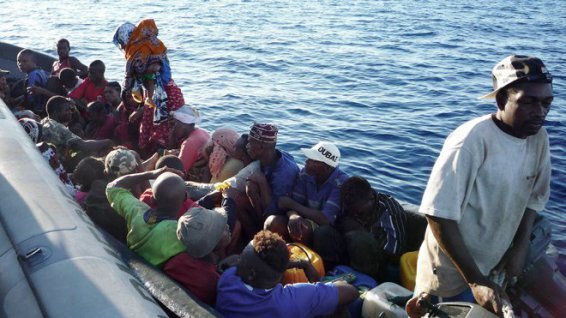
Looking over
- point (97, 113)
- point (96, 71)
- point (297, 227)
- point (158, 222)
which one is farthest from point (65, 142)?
point (297, 227)

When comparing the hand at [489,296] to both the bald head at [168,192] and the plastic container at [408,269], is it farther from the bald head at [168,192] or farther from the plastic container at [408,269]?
the bald head at [168,192]

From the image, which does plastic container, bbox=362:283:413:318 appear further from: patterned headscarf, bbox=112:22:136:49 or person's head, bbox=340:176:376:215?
patterned headscarf, bbox=112:22:136:49

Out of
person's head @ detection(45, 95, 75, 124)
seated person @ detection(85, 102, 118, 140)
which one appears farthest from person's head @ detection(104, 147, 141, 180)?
seated person @ detection(85, 102, 118, 140)

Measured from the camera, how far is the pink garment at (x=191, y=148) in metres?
5.23

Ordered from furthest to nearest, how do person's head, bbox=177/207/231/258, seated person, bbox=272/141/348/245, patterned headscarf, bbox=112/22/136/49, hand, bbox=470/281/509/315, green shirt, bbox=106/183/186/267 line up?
patterned headscarf, bbox=112/22/136/49 → seated person, bbox=272/141/348/245 → green shirt, bbox=106/183/186/267 → person's head, bbox=177/207/231/258 → hand, bbox=470/281/509/315

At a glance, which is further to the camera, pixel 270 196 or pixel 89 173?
pixel 270 196

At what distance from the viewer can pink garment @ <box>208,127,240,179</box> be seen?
5.09m

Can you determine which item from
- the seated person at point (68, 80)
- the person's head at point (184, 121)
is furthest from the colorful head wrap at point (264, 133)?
the seated person at point (68, 80)

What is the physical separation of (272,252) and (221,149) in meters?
2.15

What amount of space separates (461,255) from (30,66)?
705cm

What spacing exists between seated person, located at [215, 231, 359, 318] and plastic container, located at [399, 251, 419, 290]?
34.0 inches

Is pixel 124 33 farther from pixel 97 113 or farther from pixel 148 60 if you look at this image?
pixel 97 113

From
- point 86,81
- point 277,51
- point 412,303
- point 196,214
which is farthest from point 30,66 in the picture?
point 277,51

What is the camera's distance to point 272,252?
3066mm
